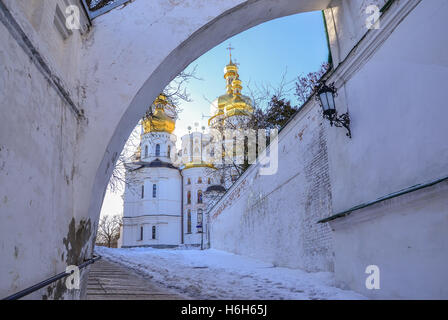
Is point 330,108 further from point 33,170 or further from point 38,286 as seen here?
point 38,286

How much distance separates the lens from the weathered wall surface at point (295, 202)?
7.18m

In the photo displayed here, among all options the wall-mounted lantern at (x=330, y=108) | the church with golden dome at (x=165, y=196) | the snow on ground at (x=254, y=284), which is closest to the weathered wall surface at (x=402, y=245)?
the snow on ground at (x=254, y=284)

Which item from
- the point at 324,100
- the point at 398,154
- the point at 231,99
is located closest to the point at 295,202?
the point at 324,100

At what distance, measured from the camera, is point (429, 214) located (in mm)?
3662

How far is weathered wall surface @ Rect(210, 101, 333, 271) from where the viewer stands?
283 inches

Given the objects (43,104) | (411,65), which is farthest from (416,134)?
(43,104)

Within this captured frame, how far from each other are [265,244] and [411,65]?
7.69 meters

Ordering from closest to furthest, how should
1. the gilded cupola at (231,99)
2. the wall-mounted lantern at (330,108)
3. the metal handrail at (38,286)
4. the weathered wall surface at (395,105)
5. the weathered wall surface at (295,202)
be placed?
the metal handrail at (38,286), the weathered wall surface at (395,105), the wall-mounted lantern at (330,108), the weathered wall surface at (295,202), the gilded cupola at (231,99)

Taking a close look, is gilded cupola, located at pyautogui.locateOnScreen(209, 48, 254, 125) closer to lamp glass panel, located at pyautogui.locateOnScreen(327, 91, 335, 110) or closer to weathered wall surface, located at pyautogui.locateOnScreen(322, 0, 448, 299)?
lamp glass panel, located at pyautogui.locateOnScreen(327, 91, 335, 110)

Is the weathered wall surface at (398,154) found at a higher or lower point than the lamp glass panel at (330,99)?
lower

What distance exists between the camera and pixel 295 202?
866cm

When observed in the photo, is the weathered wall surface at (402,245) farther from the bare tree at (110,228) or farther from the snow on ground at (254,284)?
the bare tree at (110,228)

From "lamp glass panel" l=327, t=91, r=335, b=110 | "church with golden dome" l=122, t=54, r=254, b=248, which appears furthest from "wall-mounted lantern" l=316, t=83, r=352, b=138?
"church with golden dome" l=122, t=54, r=254, b=248

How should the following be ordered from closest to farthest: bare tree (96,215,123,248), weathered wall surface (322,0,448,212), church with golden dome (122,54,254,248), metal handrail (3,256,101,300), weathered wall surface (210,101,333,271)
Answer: metal handrail (3,256,101,300) < weathered wall surface (322,0,448,212) < weathered wall surface (210,101,333,271) < church with golden dome (122,54,254,248) < bare tree (96,215,123,248)
